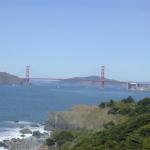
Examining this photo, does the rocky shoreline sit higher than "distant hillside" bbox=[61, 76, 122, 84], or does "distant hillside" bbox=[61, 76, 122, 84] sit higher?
"distant hillside" bbox=[61, 76, 122, 84]

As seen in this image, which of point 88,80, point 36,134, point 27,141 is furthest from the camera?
point 88,80

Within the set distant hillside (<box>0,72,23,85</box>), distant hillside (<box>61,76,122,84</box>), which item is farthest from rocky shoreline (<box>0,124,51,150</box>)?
distant hillside (<box>0,72,23,85</box>)

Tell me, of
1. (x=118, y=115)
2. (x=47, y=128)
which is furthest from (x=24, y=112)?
(x=118, y=115)

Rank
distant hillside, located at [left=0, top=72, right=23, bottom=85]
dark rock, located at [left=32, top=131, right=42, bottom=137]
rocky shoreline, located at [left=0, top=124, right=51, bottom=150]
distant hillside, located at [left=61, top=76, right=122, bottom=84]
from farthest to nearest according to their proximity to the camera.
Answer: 1. distant hillside, located at [left=0, top=72, right=23, bottom=85]
2. distant hillside, located at [left=61, top=76, right=122, bottom=84]
3. dark rock, located at [left=32, top=131, right=42, bottom=137]
4. rocky shoreline, located at [left=0, top=124, right=51, bottom=150]

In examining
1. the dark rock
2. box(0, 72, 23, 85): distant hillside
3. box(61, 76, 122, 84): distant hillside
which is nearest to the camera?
the dark rock

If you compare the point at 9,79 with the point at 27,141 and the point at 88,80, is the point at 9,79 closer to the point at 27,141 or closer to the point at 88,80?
the point at 88,80

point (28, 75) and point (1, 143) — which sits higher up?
point (28, 75)

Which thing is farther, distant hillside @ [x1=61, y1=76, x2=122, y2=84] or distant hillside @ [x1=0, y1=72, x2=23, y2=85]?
distant hillside @ [x1=0, y1=72, x2=23, y2=85]

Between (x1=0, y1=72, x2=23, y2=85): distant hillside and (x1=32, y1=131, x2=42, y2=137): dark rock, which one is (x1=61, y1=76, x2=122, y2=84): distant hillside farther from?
(x1=32, y1=131, x2=42, y2=137): dark rock

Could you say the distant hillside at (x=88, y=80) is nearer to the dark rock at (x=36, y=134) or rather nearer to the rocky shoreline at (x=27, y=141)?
the rocky shoreline at (x=27, y=141)

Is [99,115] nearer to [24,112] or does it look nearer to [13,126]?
[13,126]

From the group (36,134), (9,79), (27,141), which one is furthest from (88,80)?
(27,141)
